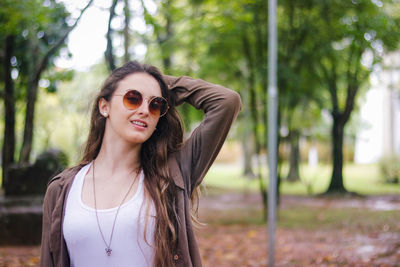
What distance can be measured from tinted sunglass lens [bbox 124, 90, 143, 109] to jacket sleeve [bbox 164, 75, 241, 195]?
0.31 meters

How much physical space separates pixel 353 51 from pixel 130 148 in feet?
47.0

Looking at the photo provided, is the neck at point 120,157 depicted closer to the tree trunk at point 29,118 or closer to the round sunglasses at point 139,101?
the round sunglasses at point 139,101

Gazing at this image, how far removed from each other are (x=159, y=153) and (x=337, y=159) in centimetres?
1735

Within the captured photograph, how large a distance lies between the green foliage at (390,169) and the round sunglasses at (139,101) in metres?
21.3

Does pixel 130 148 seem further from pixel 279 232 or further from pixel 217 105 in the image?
pixel 279 232

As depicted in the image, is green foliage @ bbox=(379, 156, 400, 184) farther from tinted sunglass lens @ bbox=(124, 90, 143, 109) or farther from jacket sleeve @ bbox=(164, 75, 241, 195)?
tinted sunglass lens @ bbox=(124, 90, 143, 109)

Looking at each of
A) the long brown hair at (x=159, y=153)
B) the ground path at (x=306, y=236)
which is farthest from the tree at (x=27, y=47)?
the long brown hair at (x=159, y=153)

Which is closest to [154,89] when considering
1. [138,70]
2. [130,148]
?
[138,70]

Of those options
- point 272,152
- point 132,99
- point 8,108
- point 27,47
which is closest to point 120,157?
point 132,99

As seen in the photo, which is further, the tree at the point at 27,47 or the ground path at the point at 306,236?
the ground path at the point at 306,236

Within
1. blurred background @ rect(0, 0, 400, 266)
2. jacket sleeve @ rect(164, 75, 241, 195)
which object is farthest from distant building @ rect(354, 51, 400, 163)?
jacket sleeve @ rect(164, 75, 241, 195)

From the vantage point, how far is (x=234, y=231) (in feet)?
35.5

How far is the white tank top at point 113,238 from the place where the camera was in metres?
2.02

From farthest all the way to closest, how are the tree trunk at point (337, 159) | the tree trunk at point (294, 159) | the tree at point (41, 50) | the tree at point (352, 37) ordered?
the tree trunk at point (294, 159), the tree trunk at point (337, 159), the tree at point (352, 37), the tree at point (41, 50)
